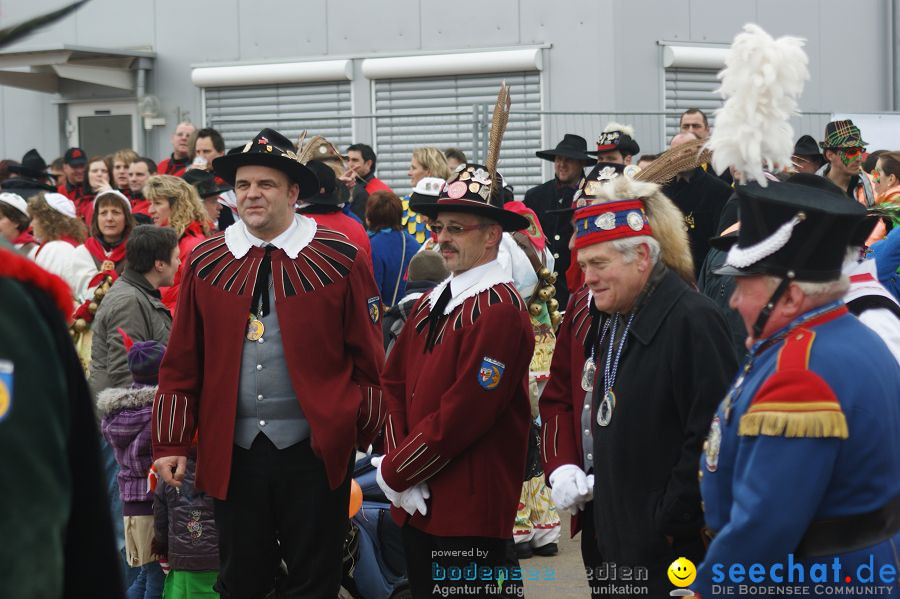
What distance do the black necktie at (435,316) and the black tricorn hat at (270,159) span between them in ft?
2.64

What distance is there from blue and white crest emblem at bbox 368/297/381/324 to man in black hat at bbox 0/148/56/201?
6.52 metres

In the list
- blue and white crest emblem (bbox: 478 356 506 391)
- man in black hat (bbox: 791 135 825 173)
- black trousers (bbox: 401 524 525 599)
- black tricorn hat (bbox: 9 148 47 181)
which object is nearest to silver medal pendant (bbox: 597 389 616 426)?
blue and white crest emblem (bbox: 478 356 506 391)

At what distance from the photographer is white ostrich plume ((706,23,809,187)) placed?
11.0 ft

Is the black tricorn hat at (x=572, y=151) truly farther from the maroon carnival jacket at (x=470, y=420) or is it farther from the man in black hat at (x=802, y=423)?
the man in black hat at (x=802, y=423)

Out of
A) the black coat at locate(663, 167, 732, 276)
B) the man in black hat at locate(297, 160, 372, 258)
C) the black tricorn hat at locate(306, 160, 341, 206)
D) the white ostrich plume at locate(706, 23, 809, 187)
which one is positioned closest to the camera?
the white ostrich plume at locate(706, 23, 809, 187)

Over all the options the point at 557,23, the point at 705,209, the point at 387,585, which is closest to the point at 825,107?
the point at 557,23

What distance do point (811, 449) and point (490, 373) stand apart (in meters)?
1.75

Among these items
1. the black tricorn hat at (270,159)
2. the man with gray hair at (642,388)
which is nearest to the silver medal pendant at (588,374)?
the man with gray hair at (642,388)

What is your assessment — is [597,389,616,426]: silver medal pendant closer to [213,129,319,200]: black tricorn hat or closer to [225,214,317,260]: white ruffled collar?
[225,214,317,260]: white ruffled collar

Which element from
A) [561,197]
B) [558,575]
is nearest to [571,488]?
[558,575]

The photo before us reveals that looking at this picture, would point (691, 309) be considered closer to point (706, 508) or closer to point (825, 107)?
point (706, 508)

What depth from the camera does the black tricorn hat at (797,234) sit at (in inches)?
123

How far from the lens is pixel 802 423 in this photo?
9.50 ft

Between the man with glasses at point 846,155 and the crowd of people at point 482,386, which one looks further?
the man with glasses at point 846,155
